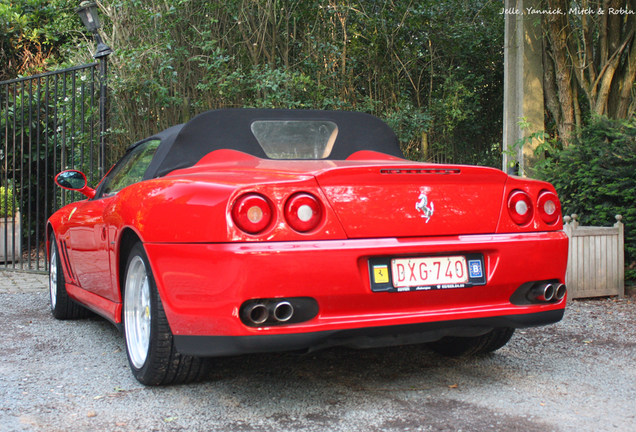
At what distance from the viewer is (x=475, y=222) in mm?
2781

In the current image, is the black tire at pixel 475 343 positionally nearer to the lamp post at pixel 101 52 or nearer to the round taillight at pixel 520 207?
the round taillight at pixel 520 207

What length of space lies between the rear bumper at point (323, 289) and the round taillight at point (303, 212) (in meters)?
0.08

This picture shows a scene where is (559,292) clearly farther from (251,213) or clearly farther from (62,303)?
(62,303)

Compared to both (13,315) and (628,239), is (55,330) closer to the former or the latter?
(13,315)

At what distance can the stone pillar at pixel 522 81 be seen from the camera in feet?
25.3

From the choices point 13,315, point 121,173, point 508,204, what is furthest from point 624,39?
point 13,315

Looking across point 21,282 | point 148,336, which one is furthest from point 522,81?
point 21,282

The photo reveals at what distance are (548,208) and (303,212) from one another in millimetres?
1253

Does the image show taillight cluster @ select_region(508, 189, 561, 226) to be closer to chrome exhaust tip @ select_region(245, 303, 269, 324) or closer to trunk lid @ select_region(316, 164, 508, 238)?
trunk lid @ select_region(316, 164, 508, 238)

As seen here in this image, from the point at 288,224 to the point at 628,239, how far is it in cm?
465

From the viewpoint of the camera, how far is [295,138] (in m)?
3.71

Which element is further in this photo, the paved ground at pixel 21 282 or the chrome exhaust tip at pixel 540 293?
the paved ground at pixel 21 282

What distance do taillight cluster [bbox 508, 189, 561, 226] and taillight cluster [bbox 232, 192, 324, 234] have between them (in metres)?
0.97

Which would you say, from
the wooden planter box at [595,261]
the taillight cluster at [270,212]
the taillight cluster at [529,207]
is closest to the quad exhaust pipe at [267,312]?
the taillight cluster at [270,212]
